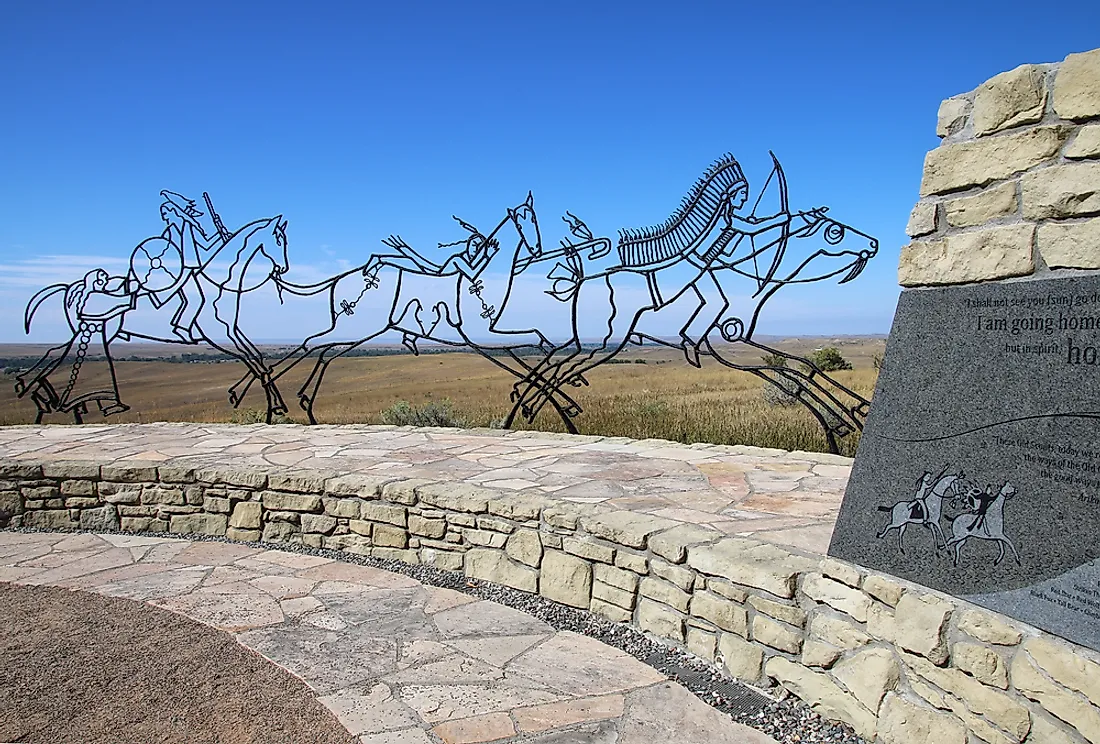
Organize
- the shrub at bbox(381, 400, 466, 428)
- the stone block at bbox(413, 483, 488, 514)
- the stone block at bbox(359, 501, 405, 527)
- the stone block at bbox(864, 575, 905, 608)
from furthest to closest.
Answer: the shrub at bbox(381, 400, 466, 428) < the stone block at bbox(359, 501, 405, 527) < the stone block at bbox(413, 483, 488, 514) < the stone block at bbox(864, 575, 905, 608)

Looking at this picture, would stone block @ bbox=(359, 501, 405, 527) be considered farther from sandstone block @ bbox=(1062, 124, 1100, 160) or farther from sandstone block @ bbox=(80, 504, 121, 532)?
sandstone block @ bbox=(1062, 124, 1100, 160)

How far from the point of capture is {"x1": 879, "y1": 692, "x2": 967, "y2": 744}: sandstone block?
2689mm

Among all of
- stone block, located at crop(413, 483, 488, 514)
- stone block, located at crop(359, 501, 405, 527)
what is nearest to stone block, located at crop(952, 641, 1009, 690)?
stone block, located at crop(413, 483, 488, 514)

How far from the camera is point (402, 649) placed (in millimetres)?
3828

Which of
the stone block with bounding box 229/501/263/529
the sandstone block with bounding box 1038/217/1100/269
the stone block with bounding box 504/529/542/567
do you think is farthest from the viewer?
the stone block with bounding box 229/501/263/529

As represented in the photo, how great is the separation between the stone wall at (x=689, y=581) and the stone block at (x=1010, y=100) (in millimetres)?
1657

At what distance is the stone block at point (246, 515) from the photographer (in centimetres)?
579

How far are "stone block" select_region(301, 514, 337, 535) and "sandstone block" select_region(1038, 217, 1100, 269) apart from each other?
14.9 ft

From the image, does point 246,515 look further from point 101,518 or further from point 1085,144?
point 1085,144

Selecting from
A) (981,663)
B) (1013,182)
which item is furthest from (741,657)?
(1013,182)

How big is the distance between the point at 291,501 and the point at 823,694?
3871 millimetres

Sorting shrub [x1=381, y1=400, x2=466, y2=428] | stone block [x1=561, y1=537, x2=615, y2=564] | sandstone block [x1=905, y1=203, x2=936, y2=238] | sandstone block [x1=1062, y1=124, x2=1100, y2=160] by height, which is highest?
sandstone block [x1=1062, y1=124, x2=1100, y2=160]

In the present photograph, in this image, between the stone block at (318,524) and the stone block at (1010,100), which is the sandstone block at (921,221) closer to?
the stone block at (1010,100)

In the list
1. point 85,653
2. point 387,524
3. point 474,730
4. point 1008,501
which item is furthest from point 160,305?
point 1008,501
